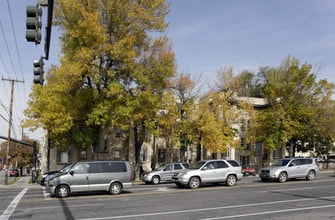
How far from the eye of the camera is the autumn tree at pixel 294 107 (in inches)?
1806

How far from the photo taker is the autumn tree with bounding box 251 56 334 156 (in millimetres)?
45875

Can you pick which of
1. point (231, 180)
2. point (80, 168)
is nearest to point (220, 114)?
point (231, 180)

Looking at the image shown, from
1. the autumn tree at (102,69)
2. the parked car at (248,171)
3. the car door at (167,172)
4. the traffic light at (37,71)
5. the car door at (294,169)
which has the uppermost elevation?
the autumn tree at (102,69)

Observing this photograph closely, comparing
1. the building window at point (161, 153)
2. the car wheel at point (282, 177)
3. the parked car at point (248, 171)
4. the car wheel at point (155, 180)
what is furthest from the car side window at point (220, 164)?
the building window at point (161, 153)

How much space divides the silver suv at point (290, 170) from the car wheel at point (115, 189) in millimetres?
10622

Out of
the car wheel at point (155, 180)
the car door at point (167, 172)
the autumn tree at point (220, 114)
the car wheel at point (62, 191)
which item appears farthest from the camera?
the autumn tree at point (220, 114)

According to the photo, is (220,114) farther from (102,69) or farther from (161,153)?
(102,69)

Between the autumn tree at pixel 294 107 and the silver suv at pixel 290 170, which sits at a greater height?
the autumn tree at pixel 294 107

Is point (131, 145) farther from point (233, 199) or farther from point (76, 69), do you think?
point (233, 199)

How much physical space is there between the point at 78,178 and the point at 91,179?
2.15 feet

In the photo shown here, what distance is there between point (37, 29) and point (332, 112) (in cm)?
4327

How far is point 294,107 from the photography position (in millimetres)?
46312

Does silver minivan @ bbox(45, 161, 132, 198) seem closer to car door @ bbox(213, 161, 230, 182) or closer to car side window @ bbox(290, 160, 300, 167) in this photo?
car door @ bbox(213, 161, 230, 182)

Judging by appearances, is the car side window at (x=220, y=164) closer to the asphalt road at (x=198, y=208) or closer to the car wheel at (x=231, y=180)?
the car wheel at (x=231, y=180)
